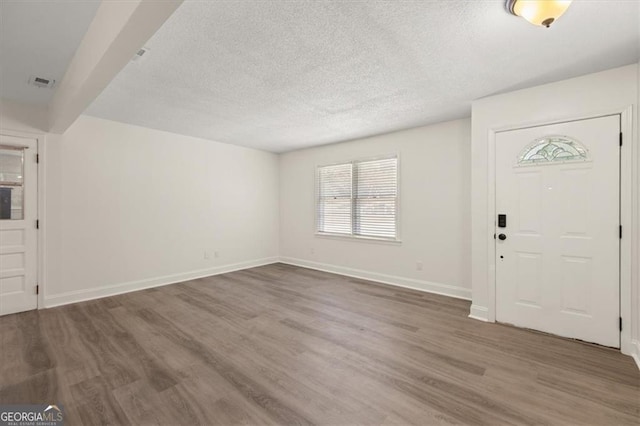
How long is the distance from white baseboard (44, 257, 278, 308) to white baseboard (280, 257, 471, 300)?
1427 mm

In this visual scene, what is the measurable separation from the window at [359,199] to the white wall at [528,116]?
4.96ft

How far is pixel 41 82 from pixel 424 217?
16.7 ft

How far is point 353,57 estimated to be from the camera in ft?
7.65

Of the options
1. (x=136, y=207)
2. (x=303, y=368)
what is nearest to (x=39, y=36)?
(x=136, y=207)

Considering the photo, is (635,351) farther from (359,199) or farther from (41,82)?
(41,82)

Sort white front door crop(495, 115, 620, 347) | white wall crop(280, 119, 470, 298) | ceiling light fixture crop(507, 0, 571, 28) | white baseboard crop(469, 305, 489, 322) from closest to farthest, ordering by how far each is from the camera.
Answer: ceiling light fixture crop(507, 0, 571, 28) → white front door crop(495, 115, 620, 347) → white baseboard crop(469, 305, 489, 322) → white wall crop(280, 119, 470, 298)

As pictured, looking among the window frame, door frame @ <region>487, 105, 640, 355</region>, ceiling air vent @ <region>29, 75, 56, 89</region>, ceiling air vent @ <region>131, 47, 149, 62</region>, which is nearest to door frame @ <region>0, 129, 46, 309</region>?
ceiling air vent @ <region>29, 75, 56, 89</region>

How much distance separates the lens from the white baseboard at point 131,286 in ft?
12.1

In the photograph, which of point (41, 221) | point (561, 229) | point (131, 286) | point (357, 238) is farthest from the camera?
point (357, 238)

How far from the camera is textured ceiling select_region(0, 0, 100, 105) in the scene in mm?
1839

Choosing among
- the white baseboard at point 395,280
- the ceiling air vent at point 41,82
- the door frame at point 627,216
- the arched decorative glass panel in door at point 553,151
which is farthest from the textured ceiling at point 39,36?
the white baseboard at point 395,280

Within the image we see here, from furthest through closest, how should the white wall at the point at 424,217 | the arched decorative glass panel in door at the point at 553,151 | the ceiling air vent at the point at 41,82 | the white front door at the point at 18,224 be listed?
the white wall at the point at 424,217
the white front door at the point at 18,224
the ceiling air vent at the point at 41,82
the arched decorative glass panel in door at the point at 553,151

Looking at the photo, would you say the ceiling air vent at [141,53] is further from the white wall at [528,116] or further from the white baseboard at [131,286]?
the white wall at [528,116]

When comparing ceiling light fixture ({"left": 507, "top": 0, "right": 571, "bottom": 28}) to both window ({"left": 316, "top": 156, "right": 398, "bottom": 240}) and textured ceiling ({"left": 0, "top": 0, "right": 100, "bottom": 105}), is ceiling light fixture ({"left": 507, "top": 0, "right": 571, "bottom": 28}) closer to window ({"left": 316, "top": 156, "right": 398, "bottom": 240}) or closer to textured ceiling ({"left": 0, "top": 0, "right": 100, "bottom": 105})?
textured ceiling ({"left": 0, "top": 0, "right": 100, "bottom": 105})
